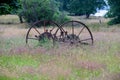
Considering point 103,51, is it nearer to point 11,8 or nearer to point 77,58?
point 77,58

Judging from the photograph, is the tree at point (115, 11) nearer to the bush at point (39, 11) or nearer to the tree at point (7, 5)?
the bush at point (39, 11)

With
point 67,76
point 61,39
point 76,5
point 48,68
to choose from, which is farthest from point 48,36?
point 76,5

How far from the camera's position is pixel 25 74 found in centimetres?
1071

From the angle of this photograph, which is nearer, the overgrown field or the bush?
the overgrown field

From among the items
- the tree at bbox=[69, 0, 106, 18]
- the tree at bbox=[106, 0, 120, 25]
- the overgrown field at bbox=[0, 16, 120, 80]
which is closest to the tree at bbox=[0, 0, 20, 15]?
the overgrown field at bbox=[0, 16, 120, 80]

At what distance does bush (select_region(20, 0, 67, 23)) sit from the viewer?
145 feet

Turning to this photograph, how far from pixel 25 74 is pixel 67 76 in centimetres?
120

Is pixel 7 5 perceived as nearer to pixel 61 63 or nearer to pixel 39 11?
pixel 61 63

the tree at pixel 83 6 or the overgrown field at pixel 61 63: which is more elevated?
the tree at pixel 83 6

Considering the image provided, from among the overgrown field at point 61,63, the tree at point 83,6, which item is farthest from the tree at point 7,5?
the tree at point 83,6

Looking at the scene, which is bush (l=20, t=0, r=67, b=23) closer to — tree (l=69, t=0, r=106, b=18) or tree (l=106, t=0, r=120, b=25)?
tree (l=106, t=0, r=120, b=25)

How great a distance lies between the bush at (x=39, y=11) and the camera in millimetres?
44062

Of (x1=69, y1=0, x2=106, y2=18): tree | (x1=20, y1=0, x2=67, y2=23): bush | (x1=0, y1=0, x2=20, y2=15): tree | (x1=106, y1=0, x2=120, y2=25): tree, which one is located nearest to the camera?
(x1=0, y1=0, x2=20, y2=15): tree

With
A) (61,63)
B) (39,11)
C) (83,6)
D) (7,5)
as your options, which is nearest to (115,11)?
(39,11)
